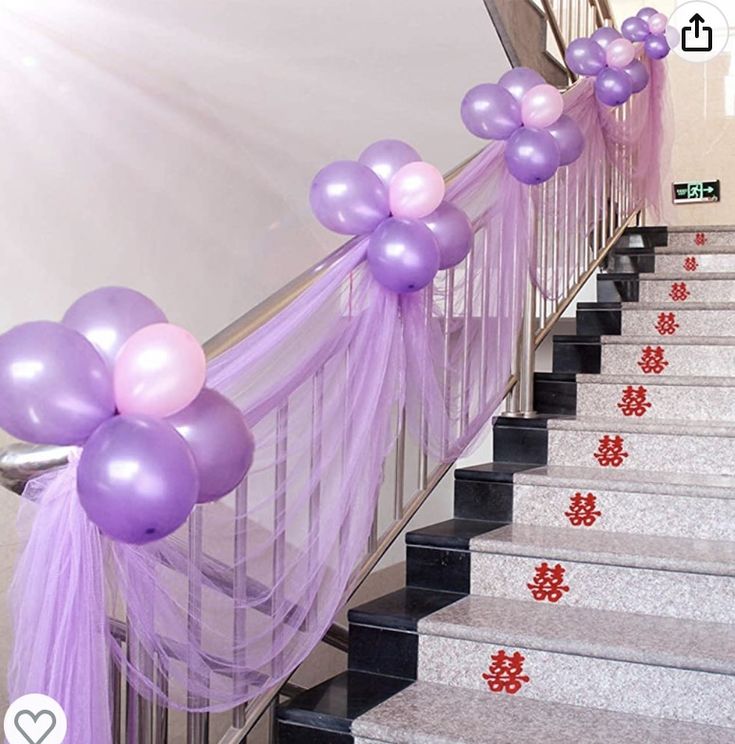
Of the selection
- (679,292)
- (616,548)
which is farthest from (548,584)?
(679,292)

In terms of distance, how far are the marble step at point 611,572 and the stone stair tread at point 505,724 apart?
1.18ft

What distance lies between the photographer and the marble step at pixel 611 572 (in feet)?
8.48

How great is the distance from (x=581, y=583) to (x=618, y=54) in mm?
2187

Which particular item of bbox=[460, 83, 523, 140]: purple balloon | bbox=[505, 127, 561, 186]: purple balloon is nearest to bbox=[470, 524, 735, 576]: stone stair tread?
bbox=[505, 127, 561, 186]: purple balloon

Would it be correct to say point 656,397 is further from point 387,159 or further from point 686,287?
point 387,159

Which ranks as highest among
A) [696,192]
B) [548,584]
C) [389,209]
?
[696,192]

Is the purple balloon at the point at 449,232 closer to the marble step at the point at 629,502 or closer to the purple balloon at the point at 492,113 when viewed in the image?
the purple balloon at the point at 492,113

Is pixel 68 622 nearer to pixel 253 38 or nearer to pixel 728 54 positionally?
pixel 253 38

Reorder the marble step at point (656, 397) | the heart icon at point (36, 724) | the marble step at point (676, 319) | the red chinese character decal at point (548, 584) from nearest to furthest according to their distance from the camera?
the heart icon at point (36, 724), the red chinese character decal at point (548, 584), the marble step at point (656, 397), the marble step at point (676, 319)

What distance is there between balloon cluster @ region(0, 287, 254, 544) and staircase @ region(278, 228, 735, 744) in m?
1.00

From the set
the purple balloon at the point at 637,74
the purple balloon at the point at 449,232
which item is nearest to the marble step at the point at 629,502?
the purple balloon at the point at 449,232

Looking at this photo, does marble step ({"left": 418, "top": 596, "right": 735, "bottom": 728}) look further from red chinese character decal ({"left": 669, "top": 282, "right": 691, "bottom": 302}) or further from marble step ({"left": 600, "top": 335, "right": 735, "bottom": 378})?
red chinese character decal ({"left": 669, "top": 282, "right": 691, "bottom": 302})

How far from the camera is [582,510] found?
302 cm

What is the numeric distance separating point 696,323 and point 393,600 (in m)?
1.68
